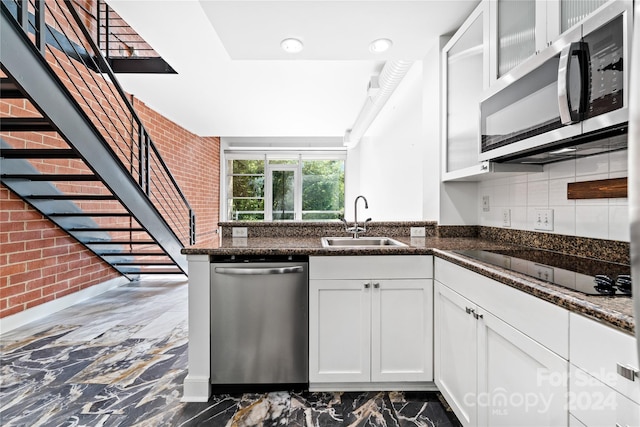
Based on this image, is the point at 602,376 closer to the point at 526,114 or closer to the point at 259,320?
the point at 526,114

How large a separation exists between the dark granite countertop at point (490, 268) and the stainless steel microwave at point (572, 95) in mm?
515

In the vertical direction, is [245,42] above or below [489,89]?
above

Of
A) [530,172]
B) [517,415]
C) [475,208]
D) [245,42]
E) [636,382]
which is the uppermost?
[245,42]

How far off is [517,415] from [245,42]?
8.19 ft

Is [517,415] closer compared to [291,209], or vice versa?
[517,415]

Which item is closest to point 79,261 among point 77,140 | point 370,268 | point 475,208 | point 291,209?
point 77,140

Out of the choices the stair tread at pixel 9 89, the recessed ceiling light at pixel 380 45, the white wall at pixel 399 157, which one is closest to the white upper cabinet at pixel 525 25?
the recessed ceiling light at pixel 380 45

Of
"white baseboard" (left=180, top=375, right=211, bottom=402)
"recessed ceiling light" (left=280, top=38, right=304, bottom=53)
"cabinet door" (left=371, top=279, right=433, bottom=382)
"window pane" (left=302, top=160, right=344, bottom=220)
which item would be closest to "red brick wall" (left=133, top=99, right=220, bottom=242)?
"window pane" (left=302, top=160, right=344, bottom=220)

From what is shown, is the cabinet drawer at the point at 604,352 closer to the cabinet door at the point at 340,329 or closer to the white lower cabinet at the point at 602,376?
the white lower cabinet at the point at 602,376

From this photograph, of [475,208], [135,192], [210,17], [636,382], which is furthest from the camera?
[135,192]

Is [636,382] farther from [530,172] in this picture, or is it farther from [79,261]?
[79,261]

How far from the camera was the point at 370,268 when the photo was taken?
5.79ft

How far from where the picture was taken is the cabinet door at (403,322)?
176 centimetres

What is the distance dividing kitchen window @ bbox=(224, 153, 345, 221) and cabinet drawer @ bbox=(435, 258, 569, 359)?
6.14m
